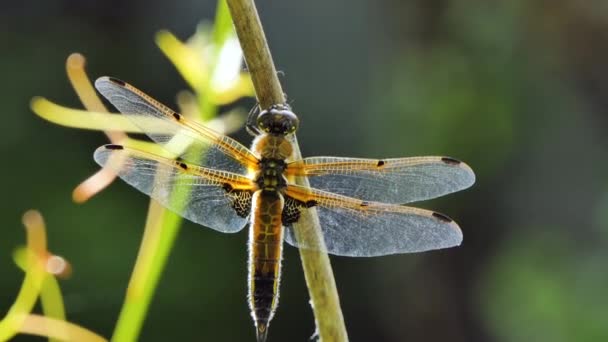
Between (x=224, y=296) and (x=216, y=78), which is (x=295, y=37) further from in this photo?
(x=216, y=78)

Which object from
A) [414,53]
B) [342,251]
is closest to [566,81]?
[414,53]

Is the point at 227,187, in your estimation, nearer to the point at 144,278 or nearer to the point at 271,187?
the point at 271,187

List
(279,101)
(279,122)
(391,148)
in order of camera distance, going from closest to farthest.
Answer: (279,101)
(279,122)
(391,148)

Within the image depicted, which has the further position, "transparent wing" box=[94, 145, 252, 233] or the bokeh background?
the bokeh background

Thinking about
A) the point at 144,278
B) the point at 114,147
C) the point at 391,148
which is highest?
the point at 391,148

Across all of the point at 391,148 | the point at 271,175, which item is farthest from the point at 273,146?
the point at 391,148

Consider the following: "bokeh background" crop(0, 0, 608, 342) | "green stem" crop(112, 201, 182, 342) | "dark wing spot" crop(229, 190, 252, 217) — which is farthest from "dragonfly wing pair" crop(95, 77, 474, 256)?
"bokeh background" crop(0, 0, 608, 342)

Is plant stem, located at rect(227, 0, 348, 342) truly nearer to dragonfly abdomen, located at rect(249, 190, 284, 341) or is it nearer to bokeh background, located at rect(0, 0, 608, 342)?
dragonfly abdomen, located at rect(249, 190, 284, 341)
